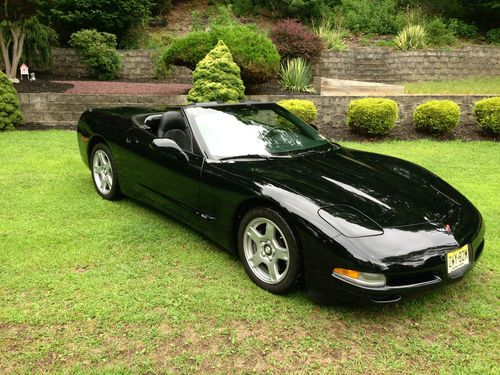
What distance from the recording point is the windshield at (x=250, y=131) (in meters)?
4.02

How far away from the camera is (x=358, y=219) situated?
3021 mm

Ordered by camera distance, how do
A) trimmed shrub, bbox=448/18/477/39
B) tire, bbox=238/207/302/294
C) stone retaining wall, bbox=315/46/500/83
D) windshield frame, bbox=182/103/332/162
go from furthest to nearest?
trimmed shrub, bbox=448/18/477/39
stone retaining wall, bbox=315/46/500/83
windshield frame, bbox=182/103/332/162
tire, bbox=238/207/302/294

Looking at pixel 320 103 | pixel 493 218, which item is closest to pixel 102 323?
pixel 493 218

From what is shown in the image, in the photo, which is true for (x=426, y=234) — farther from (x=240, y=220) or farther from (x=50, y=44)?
(x=50, y=44)

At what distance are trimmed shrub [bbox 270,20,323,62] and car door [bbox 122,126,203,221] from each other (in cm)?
873

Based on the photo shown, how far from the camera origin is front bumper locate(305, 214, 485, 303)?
2.83 m

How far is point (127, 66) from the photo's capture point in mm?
14234

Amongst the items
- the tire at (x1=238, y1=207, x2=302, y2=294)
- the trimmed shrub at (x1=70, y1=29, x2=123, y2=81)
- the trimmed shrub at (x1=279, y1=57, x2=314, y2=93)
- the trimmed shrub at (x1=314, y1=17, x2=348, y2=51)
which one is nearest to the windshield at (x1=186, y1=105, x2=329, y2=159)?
the tire at (x1=238, y1=207, x2=302, y2=294)

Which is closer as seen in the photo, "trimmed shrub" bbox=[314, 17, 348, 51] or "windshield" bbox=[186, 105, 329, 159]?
"windshield" bbox=[186, 105, 329, 159]

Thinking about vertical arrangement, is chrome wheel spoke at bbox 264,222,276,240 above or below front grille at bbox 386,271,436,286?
above

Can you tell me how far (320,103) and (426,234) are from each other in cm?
712

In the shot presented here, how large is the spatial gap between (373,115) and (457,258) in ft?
19.7

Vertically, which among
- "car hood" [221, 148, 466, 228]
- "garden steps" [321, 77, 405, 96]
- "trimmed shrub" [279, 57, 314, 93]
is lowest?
"car hood" [221, 148, 466, 228]

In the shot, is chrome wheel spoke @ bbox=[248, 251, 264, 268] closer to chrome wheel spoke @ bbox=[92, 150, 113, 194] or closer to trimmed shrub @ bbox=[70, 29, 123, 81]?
chrome wheel spoke @ bbox=[92, 150, 113, 194]
